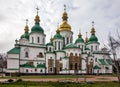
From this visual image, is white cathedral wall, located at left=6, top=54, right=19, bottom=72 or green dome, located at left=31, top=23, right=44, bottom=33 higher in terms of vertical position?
green dome, located at left=31, top=23, right=44, bottom=33

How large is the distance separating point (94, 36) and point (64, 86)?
6122 centimetres

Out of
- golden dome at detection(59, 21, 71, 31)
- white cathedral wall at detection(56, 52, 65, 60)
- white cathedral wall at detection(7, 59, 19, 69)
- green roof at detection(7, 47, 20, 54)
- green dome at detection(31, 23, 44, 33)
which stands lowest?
white cathedral wall at detection(7, 59, 19, 69)

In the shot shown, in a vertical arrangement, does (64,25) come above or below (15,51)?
above

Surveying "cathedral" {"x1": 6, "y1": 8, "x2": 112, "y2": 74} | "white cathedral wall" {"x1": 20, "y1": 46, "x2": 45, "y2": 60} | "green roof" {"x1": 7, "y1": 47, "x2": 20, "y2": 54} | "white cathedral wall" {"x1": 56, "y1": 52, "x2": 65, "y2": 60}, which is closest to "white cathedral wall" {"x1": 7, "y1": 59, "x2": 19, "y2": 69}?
"cathedral" {"x1": 6, "y1": 8, "x2": 112, "y2": 74}

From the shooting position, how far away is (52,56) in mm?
73438

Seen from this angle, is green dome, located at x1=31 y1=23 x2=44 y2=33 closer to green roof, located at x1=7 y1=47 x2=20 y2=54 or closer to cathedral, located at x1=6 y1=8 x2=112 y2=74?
cathedral, located at x1=6 y1=8 x2=112 y2=74

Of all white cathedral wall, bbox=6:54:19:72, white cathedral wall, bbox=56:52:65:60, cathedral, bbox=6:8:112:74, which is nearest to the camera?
white cathedral wall, bbox=6:54:19:72

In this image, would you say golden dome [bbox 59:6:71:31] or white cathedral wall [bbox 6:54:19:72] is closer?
white cathedral wall [bbox 6:54:19:72]

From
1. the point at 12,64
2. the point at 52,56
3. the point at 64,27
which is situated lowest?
the point at 12,64

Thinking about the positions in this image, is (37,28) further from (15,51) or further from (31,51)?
(15,51)

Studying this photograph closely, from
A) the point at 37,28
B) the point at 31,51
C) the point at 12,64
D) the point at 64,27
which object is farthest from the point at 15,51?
the point at 64,27

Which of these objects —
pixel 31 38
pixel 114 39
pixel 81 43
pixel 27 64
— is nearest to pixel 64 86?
pixel 114 39

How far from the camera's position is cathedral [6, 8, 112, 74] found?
67000mm

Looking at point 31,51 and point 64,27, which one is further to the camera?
point 64,27
